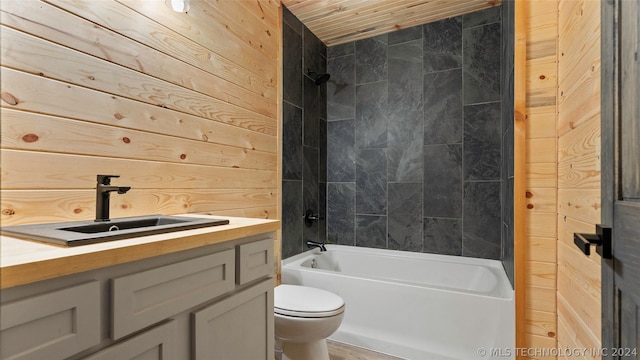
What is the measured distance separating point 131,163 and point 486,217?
250 centimetres

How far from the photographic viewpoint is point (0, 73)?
2.84 ft

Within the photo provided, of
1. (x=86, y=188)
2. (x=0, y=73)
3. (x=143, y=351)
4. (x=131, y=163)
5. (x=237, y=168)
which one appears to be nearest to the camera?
(x=143, y=351)

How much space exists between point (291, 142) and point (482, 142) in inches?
62.2

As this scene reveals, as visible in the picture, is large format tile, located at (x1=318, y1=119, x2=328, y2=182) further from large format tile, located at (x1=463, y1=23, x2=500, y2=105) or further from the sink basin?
the sink basin

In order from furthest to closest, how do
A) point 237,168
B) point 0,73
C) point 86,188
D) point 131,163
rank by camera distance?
point 237,168 → point 131,163 → point 86,188 → point 0,73

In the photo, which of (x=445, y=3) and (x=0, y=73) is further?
(x=445, y=3)

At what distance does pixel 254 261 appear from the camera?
3.79 ft

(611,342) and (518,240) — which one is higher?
(518,240)

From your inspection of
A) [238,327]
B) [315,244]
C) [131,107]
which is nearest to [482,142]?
[315,244]

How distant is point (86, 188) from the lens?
1082 mm

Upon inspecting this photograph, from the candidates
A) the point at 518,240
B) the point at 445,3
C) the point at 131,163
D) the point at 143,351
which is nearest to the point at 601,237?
the point at 518,240

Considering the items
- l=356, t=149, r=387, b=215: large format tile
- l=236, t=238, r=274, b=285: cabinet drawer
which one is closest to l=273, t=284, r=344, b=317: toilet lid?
l=236, t=238, r=274, b=285: cabinet drawer

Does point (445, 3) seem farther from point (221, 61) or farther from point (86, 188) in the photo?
point (86, 188)

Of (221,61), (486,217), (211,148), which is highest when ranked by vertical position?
(221,61)
